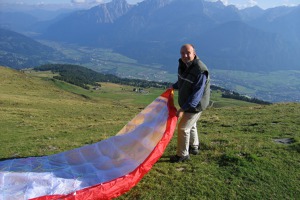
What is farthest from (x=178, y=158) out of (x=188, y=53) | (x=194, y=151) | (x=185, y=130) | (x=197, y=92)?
(x=188, y=53)

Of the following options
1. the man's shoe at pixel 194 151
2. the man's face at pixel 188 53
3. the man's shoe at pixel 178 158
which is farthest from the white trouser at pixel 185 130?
the man's face at pixel 188 53

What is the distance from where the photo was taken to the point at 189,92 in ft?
35.2

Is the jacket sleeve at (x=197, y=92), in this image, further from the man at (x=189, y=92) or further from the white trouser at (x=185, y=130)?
the white trouser at (x=185, y=130)

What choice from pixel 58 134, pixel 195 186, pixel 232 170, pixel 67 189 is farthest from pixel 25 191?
pixel 58 134

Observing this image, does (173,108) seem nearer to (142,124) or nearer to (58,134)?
(142,124)

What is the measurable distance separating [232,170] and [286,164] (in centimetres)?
206

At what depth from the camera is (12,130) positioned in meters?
23.0

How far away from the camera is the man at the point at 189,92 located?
10.4m

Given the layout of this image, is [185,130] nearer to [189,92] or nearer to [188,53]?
[189,92]

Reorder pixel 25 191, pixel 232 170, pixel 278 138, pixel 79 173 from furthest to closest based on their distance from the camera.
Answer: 1. pixel 278 138
2. pixel 232 170
3. pixel 79 173
4. pixel 25 191

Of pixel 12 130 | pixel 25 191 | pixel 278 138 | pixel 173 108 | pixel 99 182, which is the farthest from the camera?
pixel 12 130

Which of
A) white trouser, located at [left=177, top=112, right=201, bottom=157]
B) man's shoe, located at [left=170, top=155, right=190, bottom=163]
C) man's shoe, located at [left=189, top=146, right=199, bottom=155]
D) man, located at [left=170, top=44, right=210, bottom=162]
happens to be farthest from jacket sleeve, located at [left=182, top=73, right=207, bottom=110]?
man's shoe, located at [left=189, top=146, right=199, bottom=155]

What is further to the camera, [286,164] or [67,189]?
[286,164]

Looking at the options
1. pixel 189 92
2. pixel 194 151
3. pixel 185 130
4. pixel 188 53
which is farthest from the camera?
pixel 194 151
